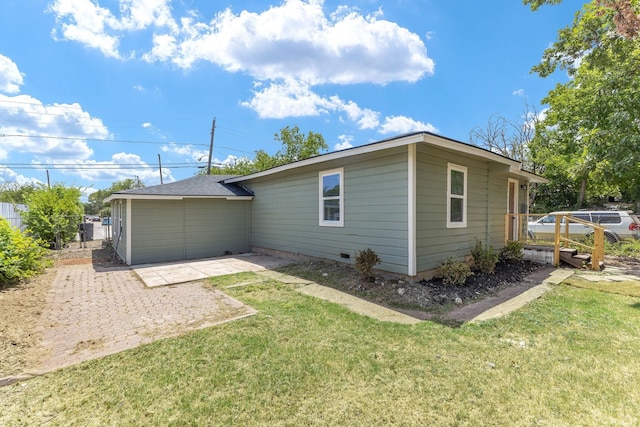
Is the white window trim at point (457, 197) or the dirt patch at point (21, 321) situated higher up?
the white window trim at point (457, 197)

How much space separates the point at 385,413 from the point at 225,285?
14.2 ft

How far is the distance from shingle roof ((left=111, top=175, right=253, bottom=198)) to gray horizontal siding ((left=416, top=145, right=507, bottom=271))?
21.8 ft

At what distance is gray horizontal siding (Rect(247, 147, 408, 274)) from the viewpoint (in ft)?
18.3

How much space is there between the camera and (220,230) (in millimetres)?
10031

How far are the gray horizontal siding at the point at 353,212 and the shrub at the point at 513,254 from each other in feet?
13.4

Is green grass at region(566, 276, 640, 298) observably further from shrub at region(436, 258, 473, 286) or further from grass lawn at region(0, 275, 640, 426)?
shrub at region(436, 258, 473, 286)

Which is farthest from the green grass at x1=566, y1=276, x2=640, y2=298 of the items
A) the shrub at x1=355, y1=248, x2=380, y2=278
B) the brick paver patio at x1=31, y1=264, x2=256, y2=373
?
the brick paver patio at x1=31, y1=264, x2=256, y2=373

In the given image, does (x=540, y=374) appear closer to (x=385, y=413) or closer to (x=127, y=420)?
(x=385, y=413)

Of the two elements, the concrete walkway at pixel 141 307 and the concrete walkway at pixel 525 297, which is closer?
the concrete walkway at pixel 141 307

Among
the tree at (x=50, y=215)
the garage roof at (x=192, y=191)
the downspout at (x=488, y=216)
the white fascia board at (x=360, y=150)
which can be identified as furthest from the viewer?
the tree at (x=50, y=215)

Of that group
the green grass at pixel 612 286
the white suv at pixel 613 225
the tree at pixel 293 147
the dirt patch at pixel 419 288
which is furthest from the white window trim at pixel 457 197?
the tree at pixel 293 147

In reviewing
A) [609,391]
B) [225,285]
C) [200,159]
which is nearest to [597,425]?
[609,391]

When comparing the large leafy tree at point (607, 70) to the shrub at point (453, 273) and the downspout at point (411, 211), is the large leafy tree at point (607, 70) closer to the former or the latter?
the downspout at point (411, 211)

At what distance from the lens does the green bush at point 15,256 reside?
566 centimetres
